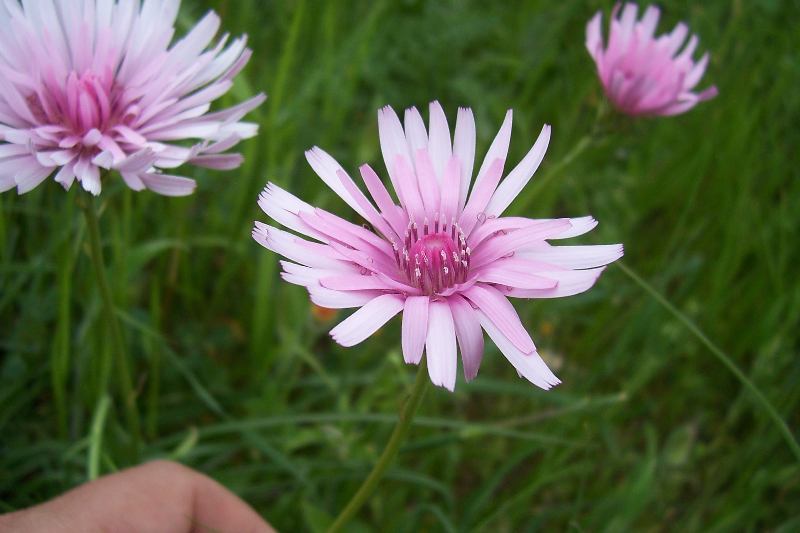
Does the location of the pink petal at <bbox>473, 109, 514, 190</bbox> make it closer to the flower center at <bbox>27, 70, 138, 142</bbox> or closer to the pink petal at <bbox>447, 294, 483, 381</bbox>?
the pink petal at <bbox>447, 294, 483, 381</bbox>

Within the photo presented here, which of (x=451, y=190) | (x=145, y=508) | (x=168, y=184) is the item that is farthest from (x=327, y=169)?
(x=145, y=508)

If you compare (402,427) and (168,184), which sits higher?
(168,184)

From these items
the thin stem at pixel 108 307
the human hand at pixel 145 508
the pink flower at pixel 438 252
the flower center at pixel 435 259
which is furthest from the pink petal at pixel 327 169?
the human hand at pixel 145 508

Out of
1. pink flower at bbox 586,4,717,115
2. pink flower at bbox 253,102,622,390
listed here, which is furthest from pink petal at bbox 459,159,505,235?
pink flower at bbox 586,4,717,115

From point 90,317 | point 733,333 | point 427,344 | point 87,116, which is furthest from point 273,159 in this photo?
point 733,333

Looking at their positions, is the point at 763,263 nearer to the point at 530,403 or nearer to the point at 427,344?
the point at 530,403

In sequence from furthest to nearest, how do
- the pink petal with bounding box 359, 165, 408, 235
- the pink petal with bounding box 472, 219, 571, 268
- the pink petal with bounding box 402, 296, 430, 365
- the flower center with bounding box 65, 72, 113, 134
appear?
the flower center with bounding box 65, 72, 113, 134 < the pink petal with bounding box 359, 165, 408, 235 < the pink petal with bounding box 472, 219, 571, 268 < the pink petal with bounding box 402, 296, 430, 365

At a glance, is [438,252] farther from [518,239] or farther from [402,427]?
[402,427]
